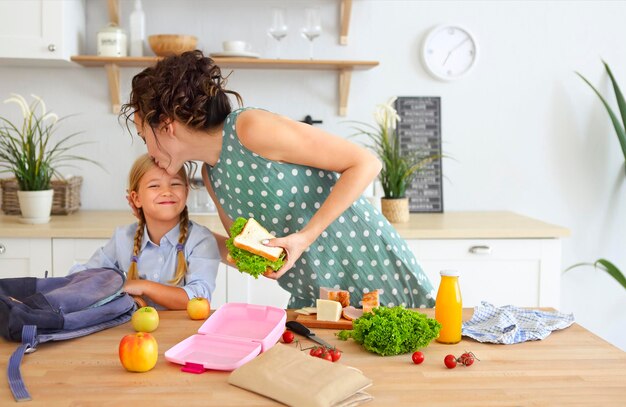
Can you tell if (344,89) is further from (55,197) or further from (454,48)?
(55,197)

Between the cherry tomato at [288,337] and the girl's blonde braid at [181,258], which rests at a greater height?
the girl's blonde braid at [181,258]

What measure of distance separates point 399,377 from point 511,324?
1.36 ft

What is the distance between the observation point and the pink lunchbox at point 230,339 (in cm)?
151

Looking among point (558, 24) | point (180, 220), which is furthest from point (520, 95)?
point (180, 220)

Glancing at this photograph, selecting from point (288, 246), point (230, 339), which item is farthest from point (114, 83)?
point (230, 339)

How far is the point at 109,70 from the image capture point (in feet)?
11.8

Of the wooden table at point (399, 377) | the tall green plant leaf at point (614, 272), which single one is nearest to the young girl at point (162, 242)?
the wooden table at point (399, 377)

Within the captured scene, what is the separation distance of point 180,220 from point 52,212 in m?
1.53

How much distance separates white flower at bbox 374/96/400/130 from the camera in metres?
3.51

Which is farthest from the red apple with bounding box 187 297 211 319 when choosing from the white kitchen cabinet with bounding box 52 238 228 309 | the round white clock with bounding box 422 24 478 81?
the round white clock with bounding box 422 24 478 81

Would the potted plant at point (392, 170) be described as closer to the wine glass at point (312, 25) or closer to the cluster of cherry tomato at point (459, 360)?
the wine glass at point (312, 25)

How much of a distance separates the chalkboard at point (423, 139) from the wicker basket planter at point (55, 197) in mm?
1593

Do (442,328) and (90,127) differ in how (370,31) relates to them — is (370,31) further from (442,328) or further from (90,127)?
(442,328)

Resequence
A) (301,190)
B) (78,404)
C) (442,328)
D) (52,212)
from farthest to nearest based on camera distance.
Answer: (52,212) → (301,190) → (442,328) → (78,404)
